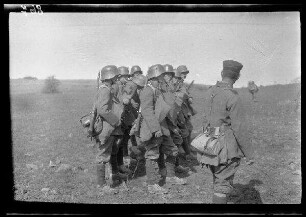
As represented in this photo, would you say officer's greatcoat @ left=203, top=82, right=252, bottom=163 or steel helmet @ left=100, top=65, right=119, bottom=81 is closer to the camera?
officer's greatcoat @ left=203, top=82, right=252, bottom=163

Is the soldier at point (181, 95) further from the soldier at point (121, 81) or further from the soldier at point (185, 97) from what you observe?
the soldier at point (121, 81)

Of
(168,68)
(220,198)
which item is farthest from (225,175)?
(168,68)

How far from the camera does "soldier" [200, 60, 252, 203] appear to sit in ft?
19.6

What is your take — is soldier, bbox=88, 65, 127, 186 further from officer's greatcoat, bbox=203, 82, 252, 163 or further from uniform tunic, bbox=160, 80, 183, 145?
officer's greatcoat, bbox=203, 82, 252, 163

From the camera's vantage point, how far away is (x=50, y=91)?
8.52 metres

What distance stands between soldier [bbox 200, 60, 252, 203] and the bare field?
90cm

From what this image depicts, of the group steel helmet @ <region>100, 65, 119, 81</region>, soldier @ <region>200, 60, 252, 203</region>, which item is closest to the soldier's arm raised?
steel helmet @ <region>100, 65, 119, 81</region>

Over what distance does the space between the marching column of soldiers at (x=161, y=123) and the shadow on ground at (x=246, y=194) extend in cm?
34

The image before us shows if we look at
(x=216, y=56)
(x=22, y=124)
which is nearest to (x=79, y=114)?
(x=22, y=124)

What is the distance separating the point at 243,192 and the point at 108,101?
3.22 meters

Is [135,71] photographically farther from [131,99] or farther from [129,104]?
[129,104]

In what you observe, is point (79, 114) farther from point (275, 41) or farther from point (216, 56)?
point (275, 41)

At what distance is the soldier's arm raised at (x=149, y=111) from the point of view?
7.27 metres

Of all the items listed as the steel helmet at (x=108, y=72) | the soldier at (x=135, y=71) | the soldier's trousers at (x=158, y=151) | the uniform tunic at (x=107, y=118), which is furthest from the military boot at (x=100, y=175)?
the soldier at (x=135, y=71)
